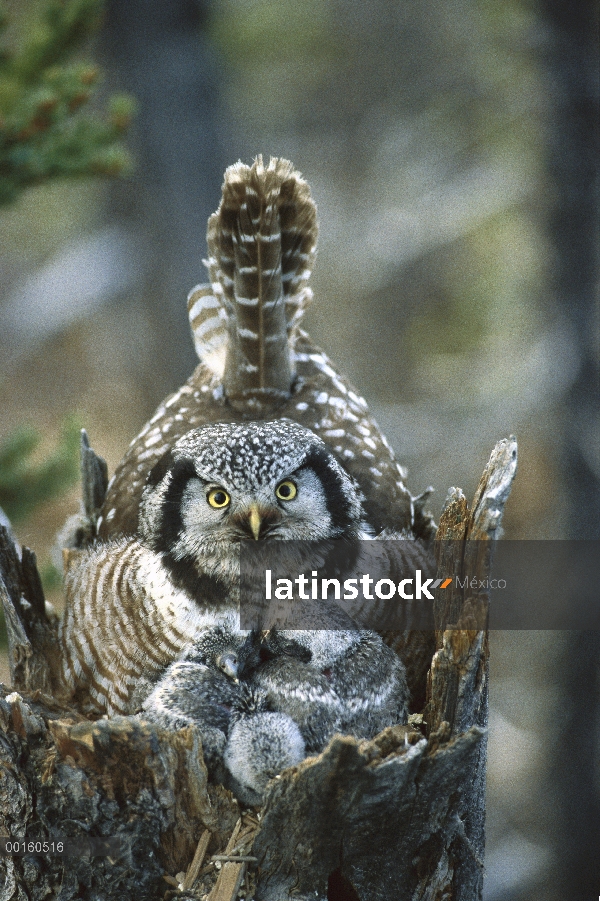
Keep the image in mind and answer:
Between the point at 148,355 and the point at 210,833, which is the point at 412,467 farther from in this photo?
the point at 210,833

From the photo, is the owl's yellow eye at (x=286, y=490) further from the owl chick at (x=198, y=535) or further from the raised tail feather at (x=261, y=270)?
the raised tail feather at (x=261, y=270)

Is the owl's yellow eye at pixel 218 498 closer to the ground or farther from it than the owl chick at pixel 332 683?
farther from it

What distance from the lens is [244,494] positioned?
2875 millimetres

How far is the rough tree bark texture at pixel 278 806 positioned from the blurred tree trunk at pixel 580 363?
3.76m

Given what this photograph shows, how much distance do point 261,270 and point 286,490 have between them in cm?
102

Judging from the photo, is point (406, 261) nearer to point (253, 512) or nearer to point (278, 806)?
point (253, 512)

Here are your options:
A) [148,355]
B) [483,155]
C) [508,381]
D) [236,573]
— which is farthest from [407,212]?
[236,573]

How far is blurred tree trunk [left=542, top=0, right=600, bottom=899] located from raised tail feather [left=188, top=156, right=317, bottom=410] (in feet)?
9.87

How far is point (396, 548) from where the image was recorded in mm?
3211

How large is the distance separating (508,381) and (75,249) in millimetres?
4450

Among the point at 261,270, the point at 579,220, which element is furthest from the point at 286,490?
the point at 579,220

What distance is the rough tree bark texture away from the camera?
226 cm

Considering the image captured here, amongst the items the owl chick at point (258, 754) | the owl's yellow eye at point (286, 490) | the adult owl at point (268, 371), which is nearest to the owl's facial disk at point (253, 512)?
the owl's yellow eye at point (286, 490)

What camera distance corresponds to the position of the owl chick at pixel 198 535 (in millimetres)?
2889
